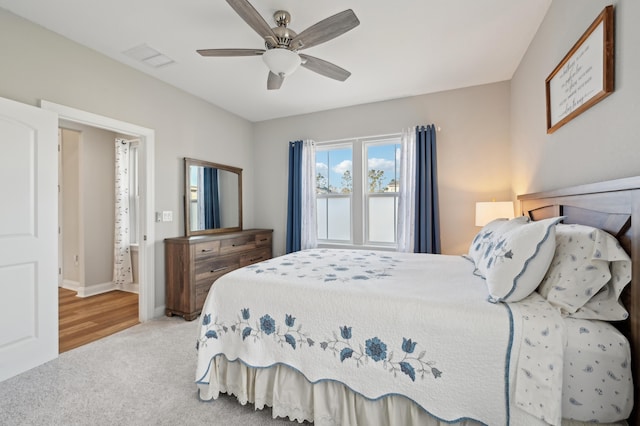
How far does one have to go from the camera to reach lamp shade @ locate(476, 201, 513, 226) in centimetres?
282

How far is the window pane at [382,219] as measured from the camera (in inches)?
155

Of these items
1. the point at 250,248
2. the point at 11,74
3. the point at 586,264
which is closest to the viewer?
the point at 586,264

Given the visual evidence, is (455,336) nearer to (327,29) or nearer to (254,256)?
(327,29)

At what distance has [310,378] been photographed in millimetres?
1463

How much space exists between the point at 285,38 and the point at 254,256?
9.63 feet

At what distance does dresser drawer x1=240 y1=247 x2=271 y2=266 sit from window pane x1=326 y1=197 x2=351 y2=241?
102 centimetres

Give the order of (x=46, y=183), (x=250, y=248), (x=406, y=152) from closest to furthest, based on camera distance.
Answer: (x=46, y=183)
(x=406, y=152)
(x=250, y=248)

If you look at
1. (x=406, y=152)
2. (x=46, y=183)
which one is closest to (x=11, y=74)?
(x=46, y=183)

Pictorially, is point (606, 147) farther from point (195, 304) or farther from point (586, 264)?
point (195, 304)

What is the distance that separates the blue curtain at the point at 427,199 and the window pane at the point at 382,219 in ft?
1.49

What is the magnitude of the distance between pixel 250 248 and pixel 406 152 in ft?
8.39

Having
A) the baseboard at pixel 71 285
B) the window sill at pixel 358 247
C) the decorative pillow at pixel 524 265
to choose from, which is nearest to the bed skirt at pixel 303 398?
the decorative pillow at pixel 524 265

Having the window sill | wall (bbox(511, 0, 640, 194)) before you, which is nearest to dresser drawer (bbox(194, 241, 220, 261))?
the window sill

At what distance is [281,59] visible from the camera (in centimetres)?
204
